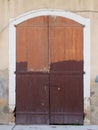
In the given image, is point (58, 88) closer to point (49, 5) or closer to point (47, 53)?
point (47, 53)

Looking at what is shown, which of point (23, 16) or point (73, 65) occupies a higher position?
point (23, 16)

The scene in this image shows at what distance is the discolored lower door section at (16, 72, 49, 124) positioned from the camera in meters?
10.8

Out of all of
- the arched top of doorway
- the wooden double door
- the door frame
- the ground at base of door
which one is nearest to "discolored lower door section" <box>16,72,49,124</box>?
the wooden double door

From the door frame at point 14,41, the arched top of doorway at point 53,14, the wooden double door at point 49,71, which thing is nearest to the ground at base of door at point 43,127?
the wooden double door at point 49,71

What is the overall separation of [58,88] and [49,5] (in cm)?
194

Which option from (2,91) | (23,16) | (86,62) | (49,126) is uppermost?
(23,16)

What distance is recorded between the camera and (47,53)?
10.7 m

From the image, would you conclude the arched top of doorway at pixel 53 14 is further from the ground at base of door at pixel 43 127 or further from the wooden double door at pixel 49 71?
the ground at base of door at pixel 43 127

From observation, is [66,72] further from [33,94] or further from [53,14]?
[53,14]

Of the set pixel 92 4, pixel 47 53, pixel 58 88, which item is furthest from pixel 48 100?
Result: pixel 92 4

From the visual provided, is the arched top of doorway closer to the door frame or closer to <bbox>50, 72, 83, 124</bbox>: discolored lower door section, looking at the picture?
the door frame

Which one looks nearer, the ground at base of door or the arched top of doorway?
the ground at base of door

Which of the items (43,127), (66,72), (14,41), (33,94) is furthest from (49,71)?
(43,127)

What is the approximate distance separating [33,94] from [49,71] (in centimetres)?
66
